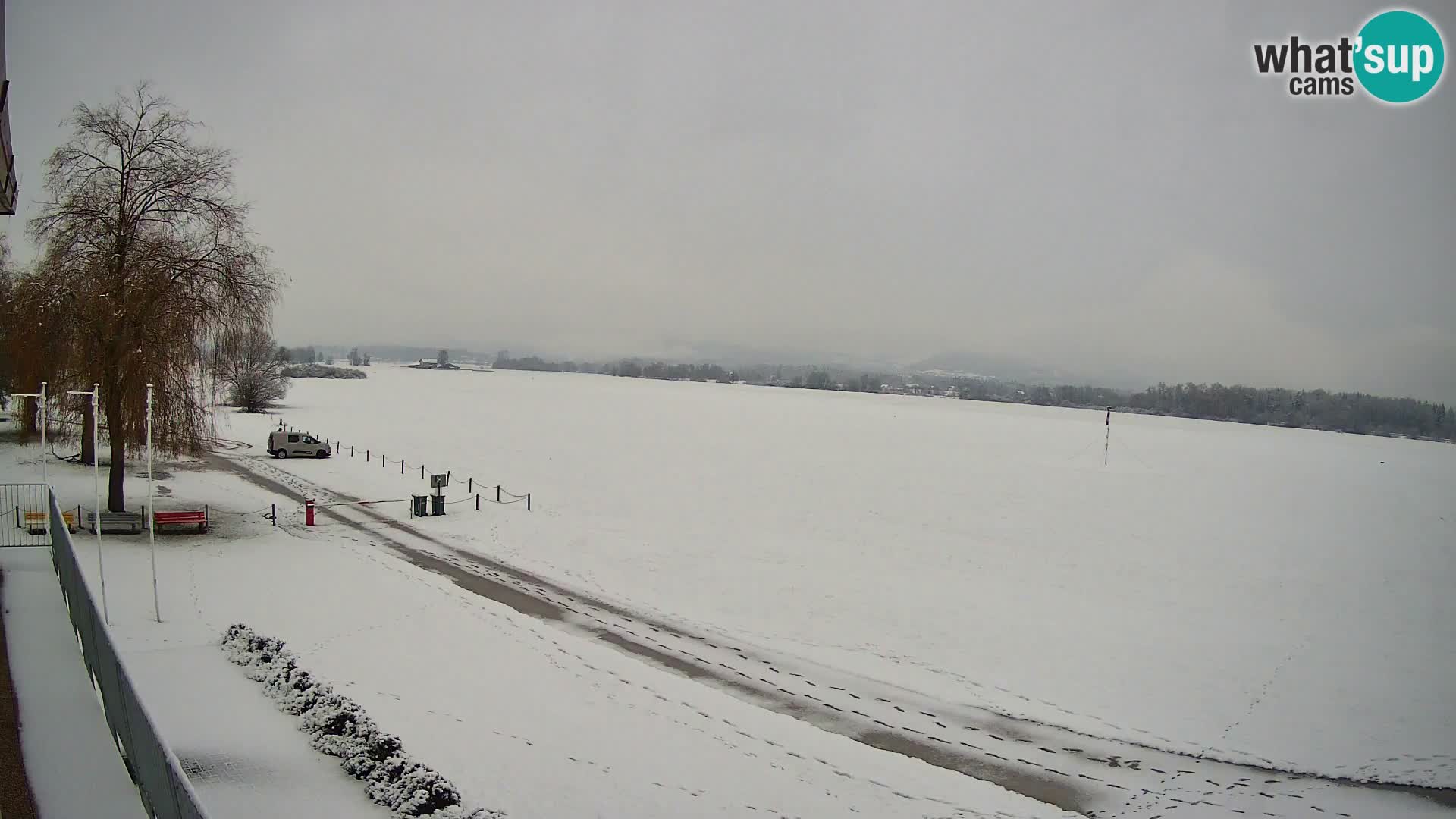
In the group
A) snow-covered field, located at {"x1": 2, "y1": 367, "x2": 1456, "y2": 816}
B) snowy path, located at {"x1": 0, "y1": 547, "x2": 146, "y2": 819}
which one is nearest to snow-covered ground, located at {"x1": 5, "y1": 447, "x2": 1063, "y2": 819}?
snow-covered field, located at {"x1": 2, "y1": 367, "x2": 1456, "y2": 816}

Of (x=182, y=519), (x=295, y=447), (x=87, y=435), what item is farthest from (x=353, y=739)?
(x=295, y=447)

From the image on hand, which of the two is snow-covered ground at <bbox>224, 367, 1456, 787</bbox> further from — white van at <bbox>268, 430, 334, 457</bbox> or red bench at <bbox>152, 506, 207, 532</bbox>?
red bench at <bbox>152, 506, 207, 532</bbox>

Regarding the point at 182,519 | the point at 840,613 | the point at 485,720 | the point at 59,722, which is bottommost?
the point at 840,613

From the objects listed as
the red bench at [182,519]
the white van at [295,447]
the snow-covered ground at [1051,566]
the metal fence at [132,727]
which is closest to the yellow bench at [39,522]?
the red bench at [182,519]

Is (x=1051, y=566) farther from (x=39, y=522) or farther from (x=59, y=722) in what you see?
(x=39, y=522)

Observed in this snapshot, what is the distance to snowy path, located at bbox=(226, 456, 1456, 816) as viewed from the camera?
9.98 metres

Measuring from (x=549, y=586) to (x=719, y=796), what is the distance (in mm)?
9653

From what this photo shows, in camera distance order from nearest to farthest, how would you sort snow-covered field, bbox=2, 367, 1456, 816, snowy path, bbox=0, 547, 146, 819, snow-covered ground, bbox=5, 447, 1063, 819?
snowy path, bbox=0, 547, 146, 819
snow-covered ground, bbox=5, 447, 1063, 819
snow-covered field, bbox=2, 367, 1456, 816

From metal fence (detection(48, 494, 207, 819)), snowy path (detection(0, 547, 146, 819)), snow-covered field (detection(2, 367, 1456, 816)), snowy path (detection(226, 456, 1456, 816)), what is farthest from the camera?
snow-covered field (detection(2, 367, 1456, 816))

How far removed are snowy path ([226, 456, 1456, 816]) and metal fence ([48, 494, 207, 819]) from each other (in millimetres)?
7526

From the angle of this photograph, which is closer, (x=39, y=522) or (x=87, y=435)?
(x=39, y=522)

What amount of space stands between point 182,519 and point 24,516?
4.47 metres

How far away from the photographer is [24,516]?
20.5 meters

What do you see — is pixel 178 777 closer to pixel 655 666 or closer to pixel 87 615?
pixel 87 615
